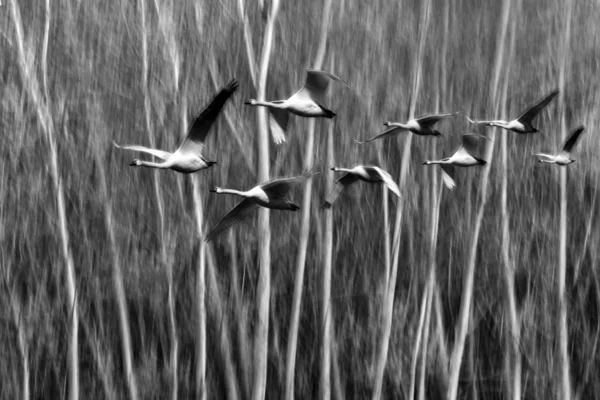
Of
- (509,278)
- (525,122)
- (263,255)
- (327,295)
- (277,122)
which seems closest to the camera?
(277,122)

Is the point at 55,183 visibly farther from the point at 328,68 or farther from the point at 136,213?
the point at 328,68

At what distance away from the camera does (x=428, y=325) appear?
4.97 metres

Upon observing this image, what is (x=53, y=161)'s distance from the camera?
442cm

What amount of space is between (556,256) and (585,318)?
420mm

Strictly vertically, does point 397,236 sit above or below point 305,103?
below

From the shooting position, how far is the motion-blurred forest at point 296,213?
4523 millimetres

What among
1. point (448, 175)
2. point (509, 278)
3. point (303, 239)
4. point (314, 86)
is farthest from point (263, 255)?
point (509, 278)

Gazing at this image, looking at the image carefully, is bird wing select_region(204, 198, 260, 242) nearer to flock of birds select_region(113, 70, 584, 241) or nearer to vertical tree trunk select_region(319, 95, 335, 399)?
flock of birds select_region(113, 70, 584, 241)

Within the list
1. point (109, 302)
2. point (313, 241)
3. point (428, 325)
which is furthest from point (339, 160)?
point (109, 302)

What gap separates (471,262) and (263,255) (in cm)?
117

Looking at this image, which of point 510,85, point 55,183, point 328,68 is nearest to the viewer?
point 55,183

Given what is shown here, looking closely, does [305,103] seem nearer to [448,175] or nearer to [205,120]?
[205,120]

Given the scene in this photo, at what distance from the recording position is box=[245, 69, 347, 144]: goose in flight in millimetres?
3266

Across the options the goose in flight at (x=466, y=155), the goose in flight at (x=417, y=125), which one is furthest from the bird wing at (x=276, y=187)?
the goose in flight at (x=466, y=155)
